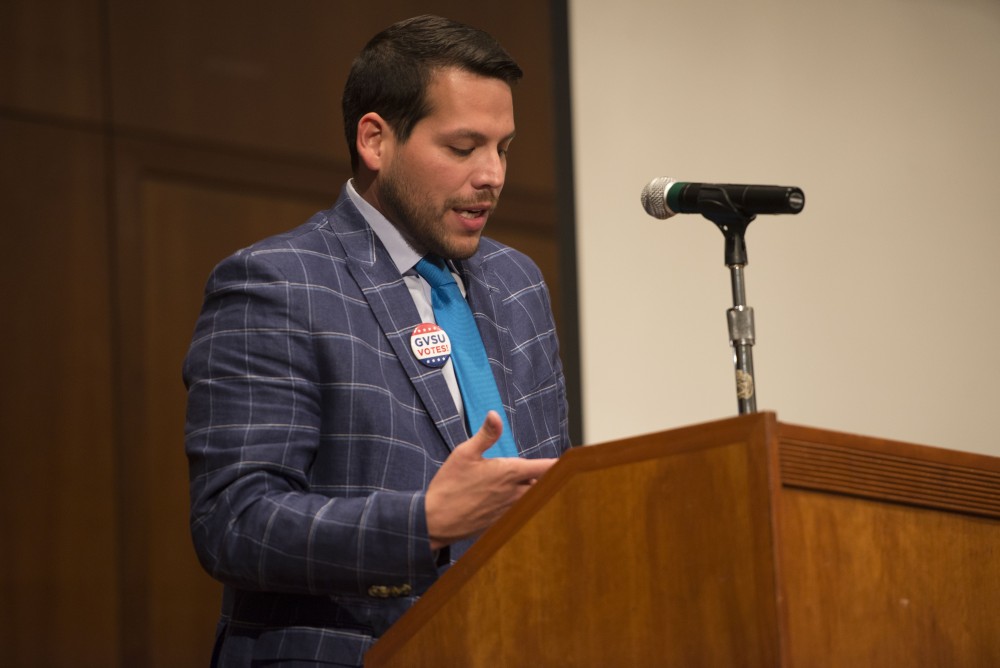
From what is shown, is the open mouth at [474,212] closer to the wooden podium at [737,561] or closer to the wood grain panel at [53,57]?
the wooden podium at [737,561]

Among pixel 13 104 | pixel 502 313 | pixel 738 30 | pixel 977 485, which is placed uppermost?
pixel 738 30

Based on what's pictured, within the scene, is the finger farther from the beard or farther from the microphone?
the beard

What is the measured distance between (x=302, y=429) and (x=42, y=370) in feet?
4.99

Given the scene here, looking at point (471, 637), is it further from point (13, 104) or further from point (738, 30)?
point (738, 30)

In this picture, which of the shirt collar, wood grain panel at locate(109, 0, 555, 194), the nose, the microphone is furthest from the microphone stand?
wood grain panel at locate(109, 0, 555, 194)

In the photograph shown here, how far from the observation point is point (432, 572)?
1564 mm

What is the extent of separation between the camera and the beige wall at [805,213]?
12.5 feet

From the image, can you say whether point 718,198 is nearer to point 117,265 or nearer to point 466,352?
point 466,352

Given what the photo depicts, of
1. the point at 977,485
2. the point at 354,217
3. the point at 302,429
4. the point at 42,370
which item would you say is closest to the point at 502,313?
the point at 354,217

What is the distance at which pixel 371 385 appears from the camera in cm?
177

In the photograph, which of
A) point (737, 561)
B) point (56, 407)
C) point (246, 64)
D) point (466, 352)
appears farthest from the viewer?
point (246, 64)

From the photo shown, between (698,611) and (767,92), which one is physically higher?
(767,92)

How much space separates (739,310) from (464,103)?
2.00 ft

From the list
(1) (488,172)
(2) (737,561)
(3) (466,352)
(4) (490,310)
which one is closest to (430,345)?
(3) (466,352)
